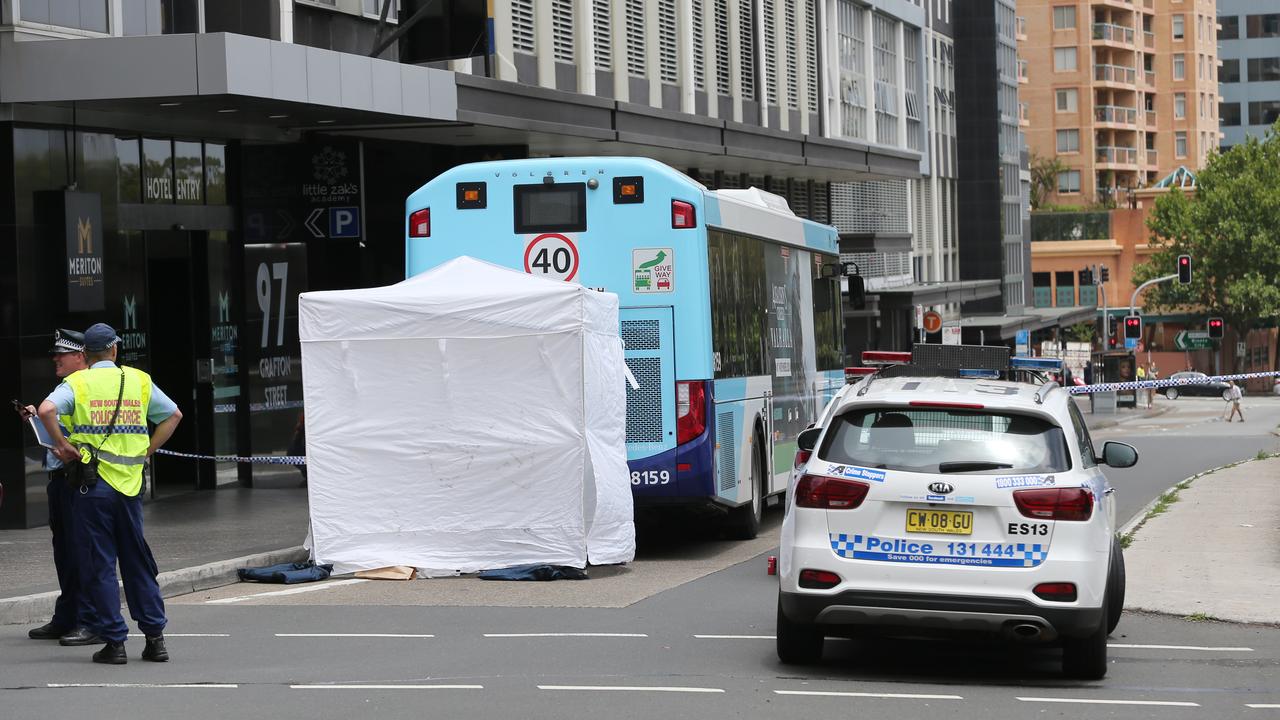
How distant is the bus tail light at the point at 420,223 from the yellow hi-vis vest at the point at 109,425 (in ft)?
18.0

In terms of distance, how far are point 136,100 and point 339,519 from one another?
612 centimetres

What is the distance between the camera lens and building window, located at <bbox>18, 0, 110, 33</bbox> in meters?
18.3

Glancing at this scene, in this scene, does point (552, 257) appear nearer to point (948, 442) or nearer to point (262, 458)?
point (948, 442)

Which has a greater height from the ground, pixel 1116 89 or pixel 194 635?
pixel 1116 89

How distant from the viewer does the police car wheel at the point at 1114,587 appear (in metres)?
9.84

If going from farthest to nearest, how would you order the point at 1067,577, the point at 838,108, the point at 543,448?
the point at 838,108 → the point at 543,448 → the point at 1067,577

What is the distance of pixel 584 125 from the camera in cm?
2541

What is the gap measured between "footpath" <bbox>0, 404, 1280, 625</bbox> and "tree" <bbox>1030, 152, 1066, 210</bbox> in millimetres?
95070

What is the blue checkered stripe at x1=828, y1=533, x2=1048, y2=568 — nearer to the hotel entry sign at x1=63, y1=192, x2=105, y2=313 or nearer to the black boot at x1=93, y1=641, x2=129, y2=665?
the black boot at x1=93, y1=641, x2=129, y2=665

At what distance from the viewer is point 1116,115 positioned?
117875mm

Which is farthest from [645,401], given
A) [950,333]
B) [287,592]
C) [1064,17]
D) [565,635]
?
[1064,17]

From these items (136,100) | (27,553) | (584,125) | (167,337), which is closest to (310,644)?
(27,553)

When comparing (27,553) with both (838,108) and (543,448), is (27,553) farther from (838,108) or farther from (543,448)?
(838,108)

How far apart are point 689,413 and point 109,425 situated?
6174 millimetres
